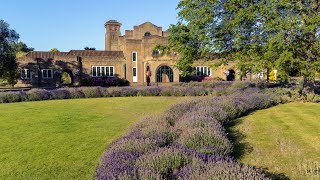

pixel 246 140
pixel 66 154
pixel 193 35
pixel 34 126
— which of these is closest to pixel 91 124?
pixel 34 126

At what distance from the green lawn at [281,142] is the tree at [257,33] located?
355 cm

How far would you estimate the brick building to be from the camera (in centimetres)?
4769

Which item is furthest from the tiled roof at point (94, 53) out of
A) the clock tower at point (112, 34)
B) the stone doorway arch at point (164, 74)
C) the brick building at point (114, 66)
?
the clock tower at point (112, 34)

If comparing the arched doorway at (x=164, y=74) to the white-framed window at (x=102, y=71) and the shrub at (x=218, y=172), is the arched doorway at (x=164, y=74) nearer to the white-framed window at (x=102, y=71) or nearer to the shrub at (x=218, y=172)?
the white-framed window at (x=102, y=71)

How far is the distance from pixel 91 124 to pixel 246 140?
5.39 meters

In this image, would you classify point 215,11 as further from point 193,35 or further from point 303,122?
point 303,122

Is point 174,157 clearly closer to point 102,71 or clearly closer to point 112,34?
point 102,71

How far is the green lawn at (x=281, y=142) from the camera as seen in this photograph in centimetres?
568

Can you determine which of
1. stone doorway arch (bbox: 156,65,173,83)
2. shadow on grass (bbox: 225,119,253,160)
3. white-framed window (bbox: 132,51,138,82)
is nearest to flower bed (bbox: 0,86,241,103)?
shadow on grass (bbox: 225,119,253,160)

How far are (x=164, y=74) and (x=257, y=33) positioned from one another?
32.4 meters

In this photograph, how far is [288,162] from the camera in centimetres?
601

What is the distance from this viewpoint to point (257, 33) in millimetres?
15859

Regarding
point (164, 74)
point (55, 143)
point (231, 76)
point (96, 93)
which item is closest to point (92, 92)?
point (96, 93)

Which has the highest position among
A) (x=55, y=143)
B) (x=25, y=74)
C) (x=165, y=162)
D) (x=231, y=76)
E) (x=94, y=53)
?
(x=94, y=53)
